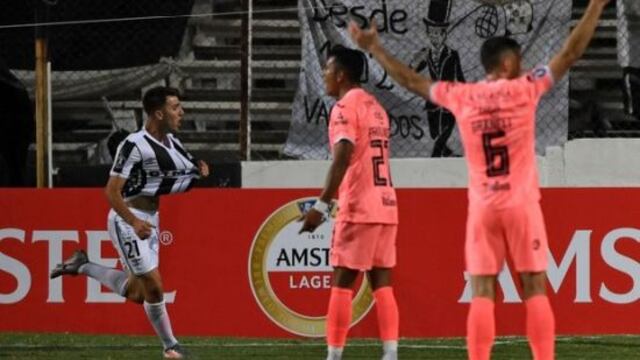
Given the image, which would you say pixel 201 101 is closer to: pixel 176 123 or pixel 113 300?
pixel 113 300

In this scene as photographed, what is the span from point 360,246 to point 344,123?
0.82 meters

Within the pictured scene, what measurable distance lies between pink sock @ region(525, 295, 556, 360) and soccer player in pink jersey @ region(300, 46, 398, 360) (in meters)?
1.71

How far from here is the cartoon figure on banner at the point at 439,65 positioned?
1745cm

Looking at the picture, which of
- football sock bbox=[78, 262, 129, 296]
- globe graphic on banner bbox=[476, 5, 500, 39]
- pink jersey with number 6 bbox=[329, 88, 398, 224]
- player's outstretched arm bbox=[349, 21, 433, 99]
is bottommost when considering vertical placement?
football sock bbox=[78, 262, 129, 296]

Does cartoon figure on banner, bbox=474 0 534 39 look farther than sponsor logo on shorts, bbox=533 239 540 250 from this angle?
Yes

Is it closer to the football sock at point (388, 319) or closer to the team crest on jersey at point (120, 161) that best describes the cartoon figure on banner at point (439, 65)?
the team crest on jersey at point (120, 161)

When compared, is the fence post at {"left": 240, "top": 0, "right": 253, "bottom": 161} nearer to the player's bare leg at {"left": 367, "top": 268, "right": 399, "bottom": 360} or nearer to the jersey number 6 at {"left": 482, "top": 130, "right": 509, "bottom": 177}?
the player's bare leg at {"left": 367, "top": 268, "right": 399, "bottom": 360}

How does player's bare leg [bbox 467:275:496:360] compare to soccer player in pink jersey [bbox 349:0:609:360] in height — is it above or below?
below

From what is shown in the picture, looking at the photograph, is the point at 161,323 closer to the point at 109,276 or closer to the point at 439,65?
the point at 109,276

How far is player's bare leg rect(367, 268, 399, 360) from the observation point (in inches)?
423

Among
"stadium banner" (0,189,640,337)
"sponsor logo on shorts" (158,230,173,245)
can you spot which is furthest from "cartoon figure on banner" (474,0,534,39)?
"sponsor logo on shorts" (158,230,173,245)

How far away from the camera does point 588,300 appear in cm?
1477

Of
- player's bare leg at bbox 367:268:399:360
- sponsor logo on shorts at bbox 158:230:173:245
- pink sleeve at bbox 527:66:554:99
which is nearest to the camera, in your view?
pink sleeve at bbox 527:66:554:99

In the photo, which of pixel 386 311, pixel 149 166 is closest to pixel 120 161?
pixel 149 166
